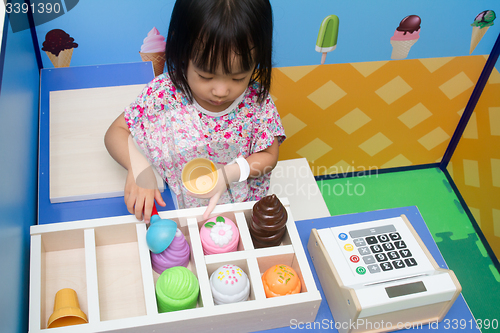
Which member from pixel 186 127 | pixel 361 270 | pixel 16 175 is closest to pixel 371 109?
pixel 186 127

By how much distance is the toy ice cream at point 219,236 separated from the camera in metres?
0.87

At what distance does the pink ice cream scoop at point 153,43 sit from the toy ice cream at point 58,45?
0.76ft

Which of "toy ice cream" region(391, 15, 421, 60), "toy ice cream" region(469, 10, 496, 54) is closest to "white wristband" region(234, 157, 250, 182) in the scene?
"toy ice cream" region(391, 15, 421, 60)

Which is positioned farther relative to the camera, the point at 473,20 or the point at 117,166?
the point at 473,20

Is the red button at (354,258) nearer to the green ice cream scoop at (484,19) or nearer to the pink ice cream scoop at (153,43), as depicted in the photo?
the pink ice cream scoop at (153,43)

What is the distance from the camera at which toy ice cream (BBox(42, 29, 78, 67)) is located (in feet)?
4.45

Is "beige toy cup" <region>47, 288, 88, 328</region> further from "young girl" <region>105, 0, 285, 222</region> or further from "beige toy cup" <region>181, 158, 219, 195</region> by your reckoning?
"beige toy cup" <region>181, 158, 219, 195</region>

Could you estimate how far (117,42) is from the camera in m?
1.41

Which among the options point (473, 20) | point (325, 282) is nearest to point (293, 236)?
point (325, 282)

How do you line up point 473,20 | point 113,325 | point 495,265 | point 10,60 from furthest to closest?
point 495,265 < point 473,20 < point 10,60 < point 113,325

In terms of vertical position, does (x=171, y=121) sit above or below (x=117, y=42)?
below

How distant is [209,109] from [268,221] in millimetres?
418

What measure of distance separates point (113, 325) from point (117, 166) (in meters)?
0.53

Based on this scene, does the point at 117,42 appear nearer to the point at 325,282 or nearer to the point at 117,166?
the point at 117,166
